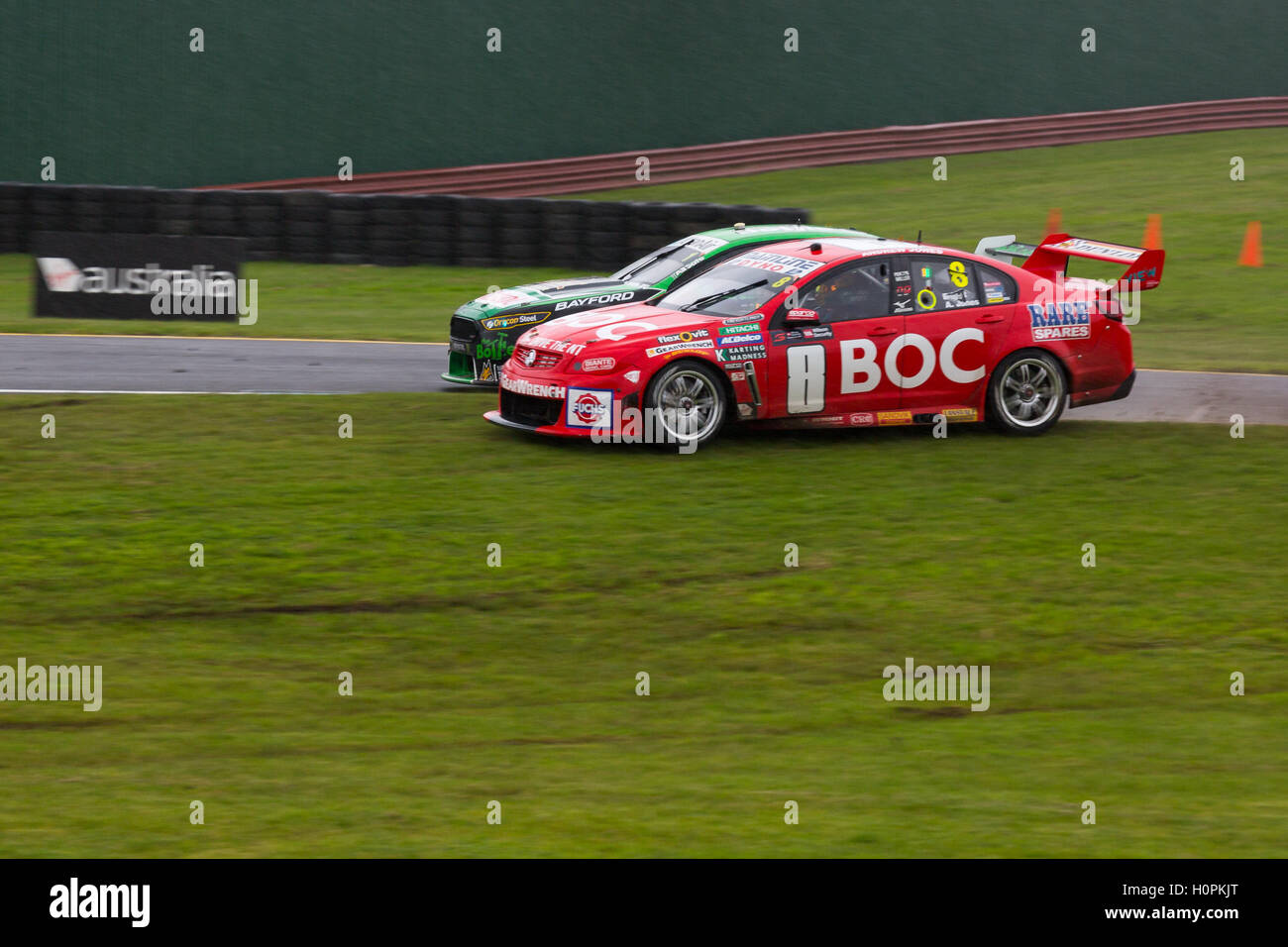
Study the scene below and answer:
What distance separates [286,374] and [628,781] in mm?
8760

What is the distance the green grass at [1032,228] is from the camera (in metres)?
17.9

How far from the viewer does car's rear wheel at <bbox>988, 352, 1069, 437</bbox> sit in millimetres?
12156

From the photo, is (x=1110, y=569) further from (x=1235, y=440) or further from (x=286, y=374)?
(x=286, y=374)

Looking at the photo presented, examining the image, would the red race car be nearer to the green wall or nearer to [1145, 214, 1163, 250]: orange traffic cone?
[1145, 214, 1163, 250]: orange traffic cone

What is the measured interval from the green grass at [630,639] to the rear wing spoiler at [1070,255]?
1.30m

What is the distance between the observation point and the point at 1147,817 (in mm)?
6227

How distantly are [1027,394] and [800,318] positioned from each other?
203 centimetres

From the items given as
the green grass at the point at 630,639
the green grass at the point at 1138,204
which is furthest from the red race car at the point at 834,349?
the green grass at the point at 1138,204

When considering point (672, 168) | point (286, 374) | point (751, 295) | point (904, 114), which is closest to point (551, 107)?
point (672, 168)

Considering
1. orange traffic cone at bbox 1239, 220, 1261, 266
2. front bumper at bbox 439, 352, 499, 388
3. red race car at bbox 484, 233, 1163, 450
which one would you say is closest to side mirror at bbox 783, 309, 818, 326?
red race car at bbox 484, 233, 1163, 450

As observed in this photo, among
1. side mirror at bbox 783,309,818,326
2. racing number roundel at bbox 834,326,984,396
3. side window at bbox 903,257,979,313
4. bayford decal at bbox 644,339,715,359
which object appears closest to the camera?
bayford decal at bbox 644,339,715,359

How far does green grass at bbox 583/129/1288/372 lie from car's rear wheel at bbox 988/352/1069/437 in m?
4.71

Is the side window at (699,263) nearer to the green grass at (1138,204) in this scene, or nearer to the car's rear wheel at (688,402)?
the car's rear wheel at (688,402)

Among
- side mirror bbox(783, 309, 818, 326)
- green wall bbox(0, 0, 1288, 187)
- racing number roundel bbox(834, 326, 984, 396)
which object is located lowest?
racing number roundel bbox(834, 326, 984, 396)
